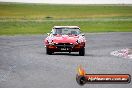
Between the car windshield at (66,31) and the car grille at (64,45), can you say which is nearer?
the car grille at (64,45)

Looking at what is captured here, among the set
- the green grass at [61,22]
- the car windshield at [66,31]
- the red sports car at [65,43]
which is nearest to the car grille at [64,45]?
the red sports car at [65,43]

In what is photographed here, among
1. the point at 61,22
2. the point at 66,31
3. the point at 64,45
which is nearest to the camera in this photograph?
the point at 64,45

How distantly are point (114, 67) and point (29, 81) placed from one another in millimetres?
4995

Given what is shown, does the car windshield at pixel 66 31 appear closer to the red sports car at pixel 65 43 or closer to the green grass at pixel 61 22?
the red sports car at pixel 65 43

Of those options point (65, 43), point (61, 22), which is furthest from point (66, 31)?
point (61, 22)

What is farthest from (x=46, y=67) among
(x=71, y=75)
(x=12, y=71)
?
(x=71, y=75)

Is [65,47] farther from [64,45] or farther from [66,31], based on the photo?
[66,31]

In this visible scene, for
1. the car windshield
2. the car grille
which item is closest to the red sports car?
the car grille

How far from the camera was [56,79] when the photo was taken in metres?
13.8

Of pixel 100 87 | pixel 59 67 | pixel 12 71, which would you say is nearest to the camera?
pixel 100 87

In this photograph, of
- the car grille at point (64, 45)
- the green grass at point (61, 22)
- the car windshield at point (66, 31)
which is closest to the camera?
the car grille at point (64, 45)

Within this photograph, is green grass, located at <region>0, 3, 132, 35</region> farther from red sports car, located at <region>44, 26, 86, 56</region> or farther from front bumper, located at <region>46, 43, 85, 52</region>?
front bumper, located at <region>46, 43, 85, 52</region>

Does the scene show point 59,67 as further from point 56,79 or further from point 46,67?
point 56,79

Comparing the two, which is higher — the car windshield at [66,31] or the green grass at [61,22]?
the car windshield at [66,31]
